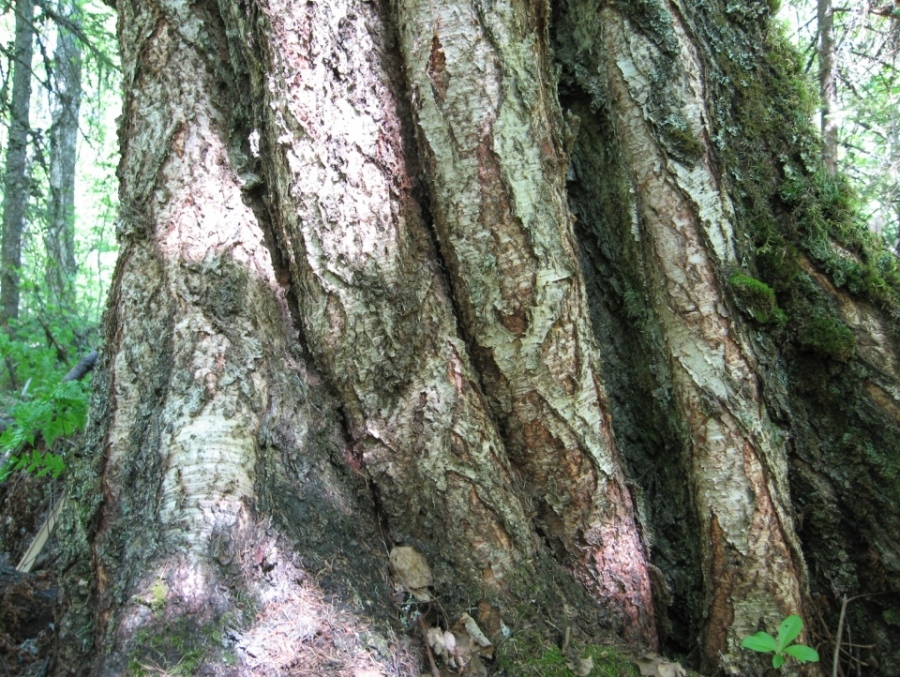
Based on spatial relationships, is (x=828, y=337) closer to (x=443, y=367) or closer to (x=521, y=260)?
(x=521, y=260)

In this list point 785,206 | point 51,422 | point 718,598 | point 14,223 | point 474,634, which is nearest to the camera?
point 474,634

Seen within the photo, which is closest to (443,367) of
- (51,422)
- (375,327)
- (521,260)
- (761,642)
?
(375,327)

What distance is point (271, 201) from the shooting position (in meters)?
2.02

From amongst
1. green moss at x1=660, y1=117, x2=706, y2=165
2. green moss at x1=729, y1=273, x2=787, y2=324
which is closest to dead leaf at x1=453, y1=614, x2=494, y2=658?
green moss at x1=729, y1=273, x2=787, y2=324

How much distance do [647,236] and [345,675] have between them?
168 cm

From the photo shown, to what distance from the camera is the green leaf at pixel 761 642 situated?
72.2 inches

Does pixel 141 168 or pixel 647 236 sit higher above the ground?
pixel 141 168

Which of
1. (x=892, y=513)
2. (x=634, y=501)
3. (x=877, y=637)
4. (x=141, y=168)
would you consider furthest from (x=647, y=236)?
(x=141, y=168)

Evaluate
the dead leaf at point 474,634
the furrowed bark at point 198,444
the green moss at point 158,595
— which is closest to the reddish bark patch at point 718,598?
the dead leaf at point 474,634

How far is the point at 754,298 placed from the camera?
84.3 inches

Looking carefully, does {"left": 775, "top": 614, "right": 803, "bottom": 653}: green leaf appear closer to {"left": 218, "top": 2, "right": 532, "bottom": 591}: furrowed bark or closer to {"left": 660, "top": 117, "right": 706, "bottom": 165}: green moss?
{"left": 218, "top": 2, "right": 532, "bottom": 591}: furrowed bark

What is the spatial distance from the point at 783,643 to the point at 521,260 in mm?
1366

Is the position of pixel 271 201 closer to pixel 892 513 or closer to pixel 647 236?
pixel 647 236

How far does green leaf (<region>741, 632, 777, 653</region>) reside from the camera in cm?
183
